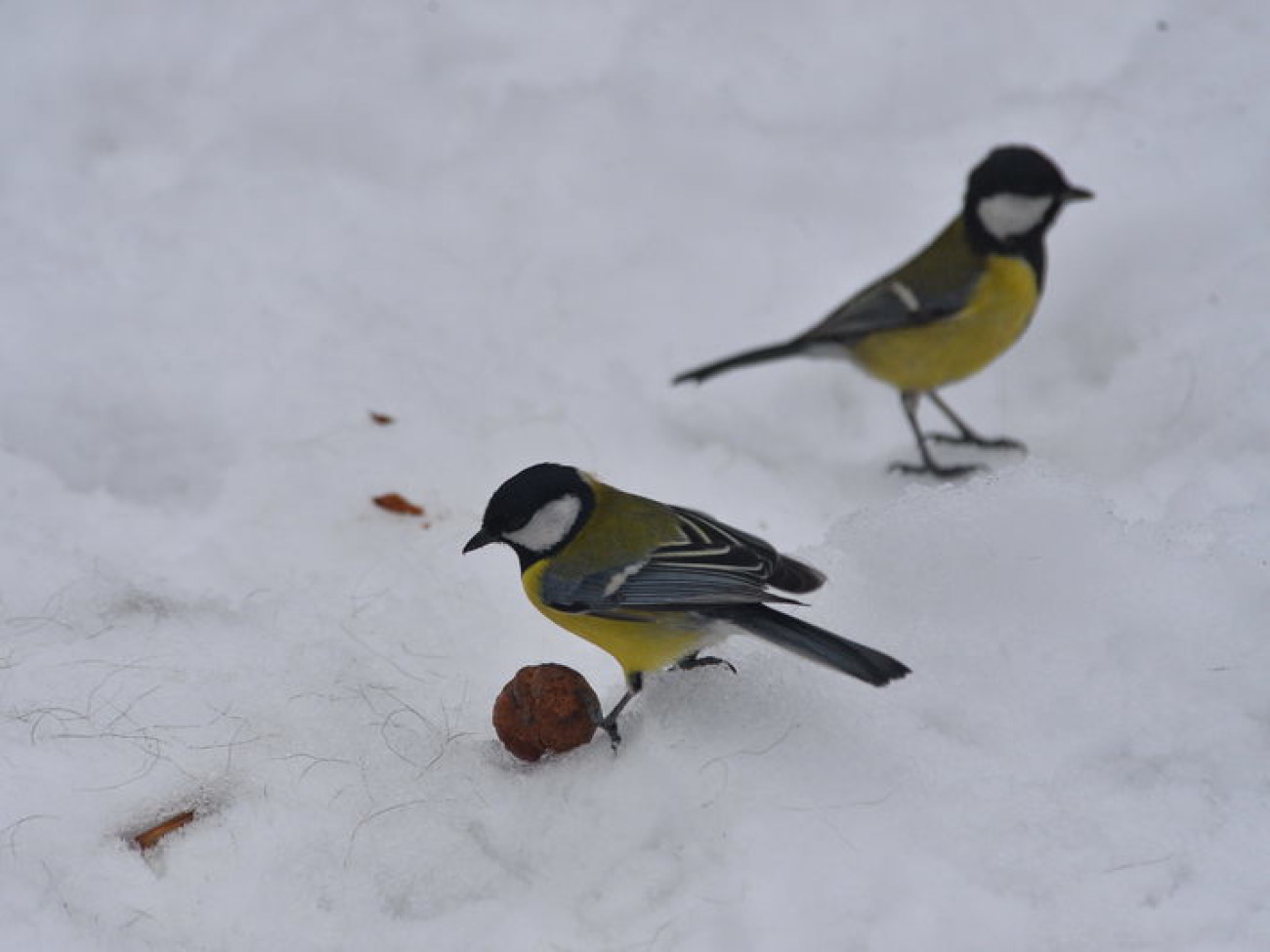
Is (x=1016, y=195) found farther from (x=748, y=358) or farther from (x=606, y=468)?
(x=606, y=468)

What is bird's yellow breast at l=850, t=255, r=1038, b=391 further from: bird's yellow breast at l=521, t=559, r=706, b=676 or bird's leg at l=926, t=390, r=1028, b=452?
→ bird's yellow breast at l=521, t=559, r=706, b=676

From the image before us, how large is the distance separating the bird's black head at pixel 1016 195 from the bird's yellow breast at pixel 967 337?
7 centimetres

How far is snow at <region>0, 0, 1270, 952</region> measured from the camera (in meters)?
2.36

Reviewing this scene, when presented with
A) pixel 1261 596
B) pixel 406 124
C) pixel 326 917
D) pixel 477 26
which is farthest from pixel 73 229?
pixel 1261 596

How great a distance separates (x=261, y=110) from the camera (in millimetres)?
4660

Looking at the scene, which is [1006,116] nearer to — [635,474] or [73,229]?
[635,474]

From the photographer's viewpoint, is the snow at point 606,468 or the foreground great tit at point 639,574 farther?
the foreground great tit at point 639,574

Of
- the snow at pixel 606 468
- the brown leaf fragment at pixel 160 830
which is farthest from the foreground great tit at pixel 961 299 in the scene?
the brown leaf fragment at pixel 160 830

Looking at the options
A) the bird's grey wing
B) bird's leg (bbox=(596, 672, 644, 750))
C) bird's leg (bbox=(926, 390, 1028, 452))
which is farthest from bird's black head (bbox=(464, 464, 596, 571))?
bird's leg (bbox=(926, 390, 1028, 452))

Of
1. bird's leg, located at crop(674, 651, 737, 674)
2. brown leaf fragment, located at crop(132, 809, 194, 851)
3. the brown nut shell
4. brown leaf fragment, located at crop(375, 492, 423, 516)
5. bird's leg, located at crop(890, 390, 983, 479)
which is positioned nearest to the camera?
brown leaf fragment, located at crop(132, 809, 194, 851)

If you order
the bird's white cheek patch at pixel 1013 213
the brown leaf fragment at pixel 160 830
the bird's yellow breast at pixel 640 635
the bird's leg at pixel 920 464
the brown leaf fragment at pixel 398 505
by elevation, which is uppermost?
the bird's white cheek patch at pixel 1013 213

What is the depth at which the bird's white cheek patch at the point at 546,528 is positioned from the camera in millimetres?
2869

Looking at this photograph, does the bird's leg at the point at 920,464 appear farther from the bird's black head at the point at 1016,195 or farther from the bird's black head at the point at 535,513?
the bird's black head at the point at 535,513

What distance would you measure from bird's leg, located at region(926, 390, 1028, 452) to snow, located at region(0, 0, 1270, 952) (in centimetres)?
12
